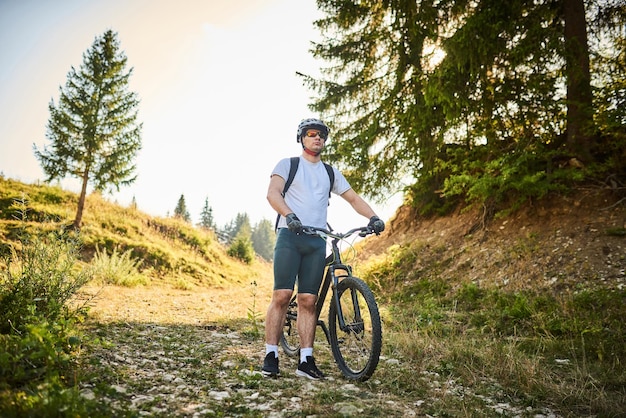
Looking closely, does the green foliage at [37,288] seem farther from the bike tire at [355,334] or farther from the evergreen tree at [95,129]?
the evergreen tree at [95,129]

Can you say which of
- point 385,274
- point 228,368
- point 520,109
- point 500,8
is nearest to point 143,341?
point 228,368

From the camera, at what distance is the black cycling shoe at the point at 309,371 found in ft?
12.5

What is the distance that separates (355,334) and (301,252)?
98cm

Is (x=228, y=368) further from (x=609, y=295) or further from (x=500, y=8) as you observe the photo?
(x=500, y=8)

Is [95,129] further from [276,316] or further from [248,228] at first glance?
[248,228]

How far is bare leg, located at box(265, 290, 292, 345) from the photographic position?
3.97 m

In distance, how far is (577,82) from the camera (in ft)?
22.4

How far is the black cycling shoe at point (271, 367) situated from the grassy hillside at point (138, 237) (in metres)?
9.68

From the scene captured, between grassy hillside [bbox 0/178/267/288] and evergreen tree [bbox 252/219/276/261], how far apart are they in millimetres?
66812

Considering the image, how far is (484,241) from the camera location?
333 inches

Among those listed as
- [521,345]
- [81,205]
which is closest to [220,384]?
[521,345]

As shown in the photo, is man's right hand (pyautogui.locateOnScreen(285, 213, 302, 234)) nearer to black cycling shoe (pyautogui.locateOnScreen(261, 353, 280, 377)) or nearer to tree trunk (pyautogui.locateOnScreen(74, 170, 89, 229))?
black cycling shoe (pyautogui.locateOnScreen(261, 353, 280, 377))

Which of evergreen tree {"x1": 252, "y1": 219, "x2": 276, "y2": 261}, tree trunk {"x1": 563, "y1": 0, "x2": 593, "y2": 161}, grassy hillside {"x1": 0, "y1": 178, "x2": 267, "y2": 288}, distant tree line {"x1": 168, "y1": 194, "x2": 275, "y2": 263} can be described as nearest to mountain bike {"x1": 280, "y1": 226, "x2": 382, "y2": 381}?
tree trunk {"x1": 563, "y1": 0, "x2": 593, "y2": 161}

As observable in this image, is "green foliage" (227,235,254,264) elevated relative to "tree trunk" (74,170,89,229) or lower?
lower
